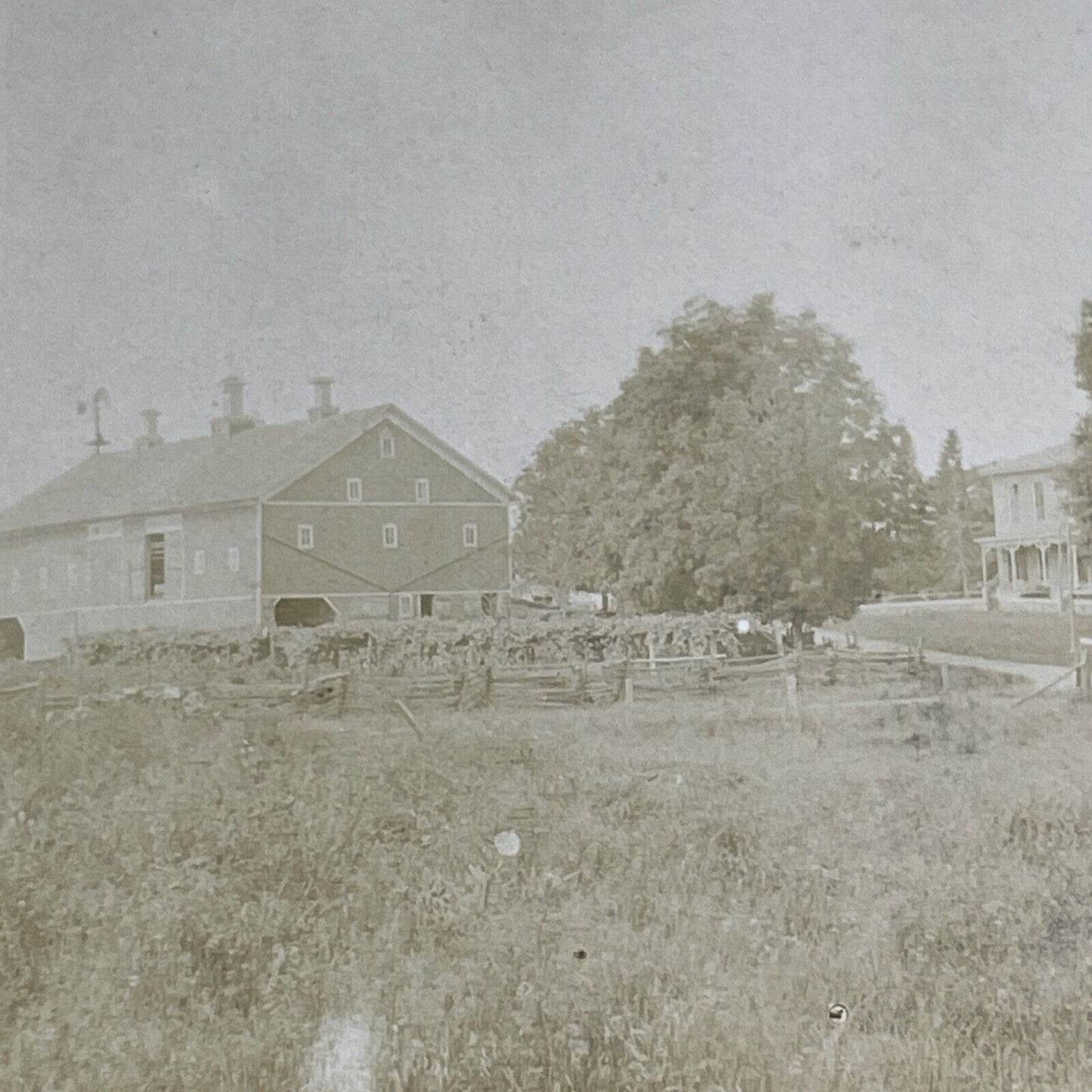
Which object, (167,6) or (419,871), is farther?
(167,6)

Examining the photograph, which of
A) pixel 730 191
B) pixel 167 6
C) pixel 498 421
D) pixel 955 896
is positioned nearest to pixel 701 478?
pixel 498 421

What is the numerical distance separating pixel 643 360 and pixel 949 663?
108 centimetres

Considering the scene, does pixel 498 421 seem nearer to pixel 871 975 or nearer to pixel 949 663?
pixel 949 663

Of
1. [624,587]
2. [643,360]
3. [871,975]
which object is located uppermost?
[643,360]

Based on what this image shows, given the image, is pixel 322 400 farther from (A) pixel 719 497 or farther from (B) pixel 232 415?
(A) pixel 719 497

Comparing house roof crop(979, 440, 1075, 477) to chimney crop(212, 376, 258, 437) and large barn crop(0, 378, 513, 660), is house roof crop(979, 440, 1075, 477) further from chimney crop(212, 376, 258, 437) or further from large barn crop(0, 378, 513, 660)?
chimney crop(212, 376, 258, 437)

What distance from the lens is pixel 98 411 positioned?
276 centimetres

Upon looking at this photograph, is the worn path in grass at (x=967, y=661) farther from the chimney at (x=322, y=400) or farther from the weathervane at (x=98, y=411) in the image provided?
the weathervane at (x=98, y=411)

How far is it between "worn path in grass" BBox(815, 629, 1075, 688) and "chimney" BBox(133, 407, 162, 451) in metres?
1.68

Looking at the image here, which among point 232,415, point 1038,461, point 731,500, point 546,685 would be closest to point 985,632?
point 1038,461

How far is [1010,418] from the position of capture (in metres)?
3.00

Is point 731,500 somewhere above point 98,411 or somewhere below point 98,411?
below

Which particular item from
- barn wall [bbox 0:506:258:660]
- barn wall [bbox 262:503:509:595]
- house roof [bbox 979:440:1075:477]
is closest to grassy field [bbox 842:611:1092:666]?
house roof [bbox 979:440:1075:477]

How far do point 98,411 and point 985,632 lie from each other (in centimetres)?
229
